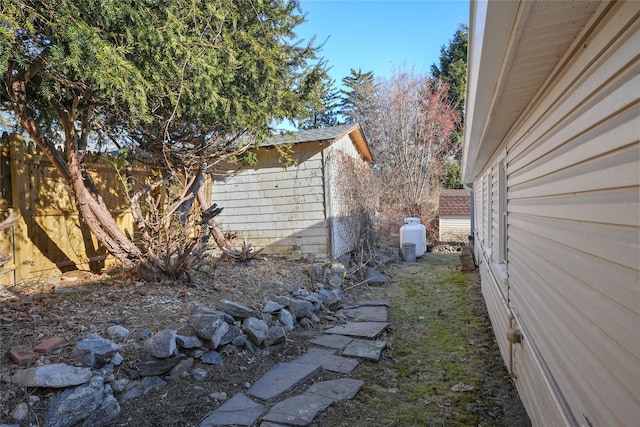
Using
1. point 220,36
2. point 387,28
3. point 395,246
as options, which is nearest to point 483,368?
point 220,36

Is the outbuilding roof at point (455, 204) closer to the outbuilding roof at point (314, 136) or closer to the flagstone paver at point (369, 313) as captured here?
the outbuilding roof at point (314, 136)

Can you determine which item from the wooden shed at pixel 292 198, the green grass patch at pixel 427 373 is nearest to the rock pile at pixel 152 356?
the green grass patch at pixel 427 373

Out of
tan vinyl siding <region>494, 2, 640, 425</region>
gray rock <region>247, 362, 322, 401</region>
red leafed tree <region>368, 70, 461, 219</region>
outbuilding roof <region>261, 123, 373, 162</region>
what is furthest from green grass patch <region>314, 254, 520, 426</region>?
red leafed tree <region>368, 70, 461, 219</region>

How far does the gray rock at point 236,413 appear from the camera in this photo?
111 inches

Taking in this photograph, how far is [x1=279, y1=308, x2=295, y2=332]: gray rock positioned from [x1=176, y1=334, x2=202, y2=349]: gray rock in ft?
4.63

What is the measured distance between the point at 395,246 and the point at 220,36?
10502mm

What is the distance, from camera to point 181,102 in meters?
4.92

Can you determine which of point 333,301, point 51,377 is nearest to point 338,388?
point 51,377

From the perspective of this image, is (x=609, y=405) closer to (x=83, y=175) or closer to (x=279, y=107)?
(x=279, y=107)

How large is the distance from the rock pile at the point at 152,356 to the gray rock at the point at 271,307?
0.01 meters

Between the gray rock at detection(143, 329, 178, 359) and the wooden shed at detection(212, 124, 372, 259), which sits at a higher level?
the wooden shed at detection(212, 124, 372, 259)

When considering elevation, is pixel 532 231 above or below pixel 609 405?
above

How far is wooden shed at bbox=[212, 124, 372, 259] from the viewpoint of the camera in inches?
348

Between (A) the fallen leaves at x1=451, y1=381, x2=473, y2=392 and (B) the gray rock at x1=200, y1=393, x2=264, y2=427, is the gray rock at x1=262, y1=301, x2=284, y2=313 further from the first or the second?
(A) the fallen leaves at x1=451, y1=381, x2=473, y2=392
